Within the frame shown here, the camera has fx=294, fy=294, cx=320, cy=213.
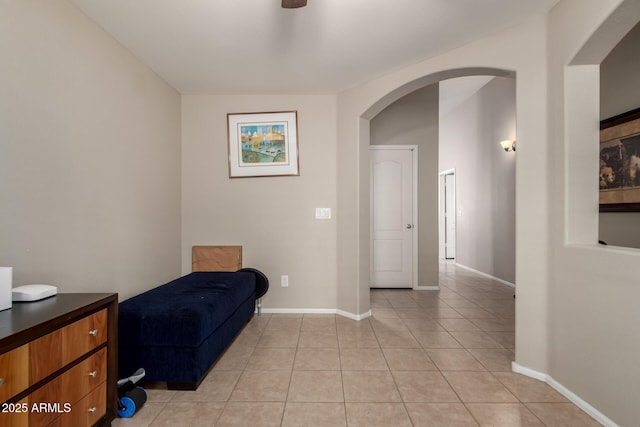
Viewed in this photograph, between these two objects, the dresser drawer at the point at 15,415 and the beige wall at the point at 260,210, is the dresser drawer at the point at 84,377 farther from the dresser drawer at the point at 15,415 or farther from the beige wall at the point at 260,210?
the beige wall at the point at 260,210

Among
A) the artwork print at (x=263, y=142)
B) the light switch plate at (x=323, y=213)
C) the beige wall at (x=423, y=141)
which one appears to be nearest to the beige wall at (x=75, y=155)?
the artwork print at (x=263, y=142)

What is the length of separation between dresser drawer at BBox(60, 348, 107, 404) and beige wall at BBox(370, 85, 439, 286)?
4.03 meters

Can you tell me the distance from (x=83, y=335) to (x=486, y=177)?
584 cm

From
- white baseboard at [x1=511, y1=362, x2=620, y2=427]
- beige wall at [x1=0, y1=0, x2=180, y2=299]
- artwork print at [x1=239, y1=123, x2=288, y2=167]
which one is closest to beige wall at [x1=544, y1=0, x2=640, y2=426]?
white baseboard at [x1=511, y1=362, x2=620, y2=427]

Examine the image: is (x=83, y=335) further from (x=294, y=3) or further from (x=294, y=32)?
(x=294, y=32)

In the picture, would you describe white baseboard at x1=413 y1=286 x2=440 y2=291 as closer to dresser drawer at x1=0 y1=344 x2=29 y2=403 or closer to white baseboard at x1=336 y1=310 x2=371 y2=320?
white baseboard at x1=336 y1=310 x2=371 y2=320

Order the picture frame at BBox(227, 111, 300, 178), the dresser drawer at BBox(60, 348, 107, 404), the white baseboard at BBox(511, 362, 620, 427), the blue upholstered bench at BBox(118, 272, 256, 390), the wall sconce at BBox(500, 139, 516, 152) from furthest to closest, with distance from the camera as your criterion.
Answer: the wall sconce at BBox(500, 139, 516, 152)
the picture frame at BBox(227, 111, 300, 178)
the blue upholstered bench at BBox(118, 272, 256, 390)
the white baseboard at BBox(511, 362, 620, 427)
the dresser drawer at BBox(60, 348, 107, 404)

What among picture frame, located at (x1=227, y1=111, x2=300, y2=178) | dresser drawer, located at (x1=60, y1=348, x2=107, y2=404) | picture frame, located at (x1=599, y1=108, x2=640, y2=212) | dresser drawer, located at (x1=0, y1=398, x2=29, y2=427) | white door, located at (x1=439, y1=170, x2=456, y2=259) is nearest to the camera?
dresser drawer, located at (x1=0, y1=398, x2=29, y2=427)

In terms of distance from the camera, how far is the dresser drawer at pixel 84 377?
1258 mm

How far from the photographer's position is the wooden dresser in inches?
40.8

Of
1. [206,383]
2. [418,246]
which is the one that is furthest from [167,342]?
[418,246]

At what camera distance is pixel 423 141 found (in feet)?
14.8

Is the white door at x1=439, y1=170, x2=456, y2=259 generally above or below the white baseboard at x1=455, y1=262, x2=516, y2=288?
above

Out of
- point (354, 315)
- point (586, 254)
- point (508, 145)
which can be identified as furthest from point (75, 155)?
point (508, 145)
